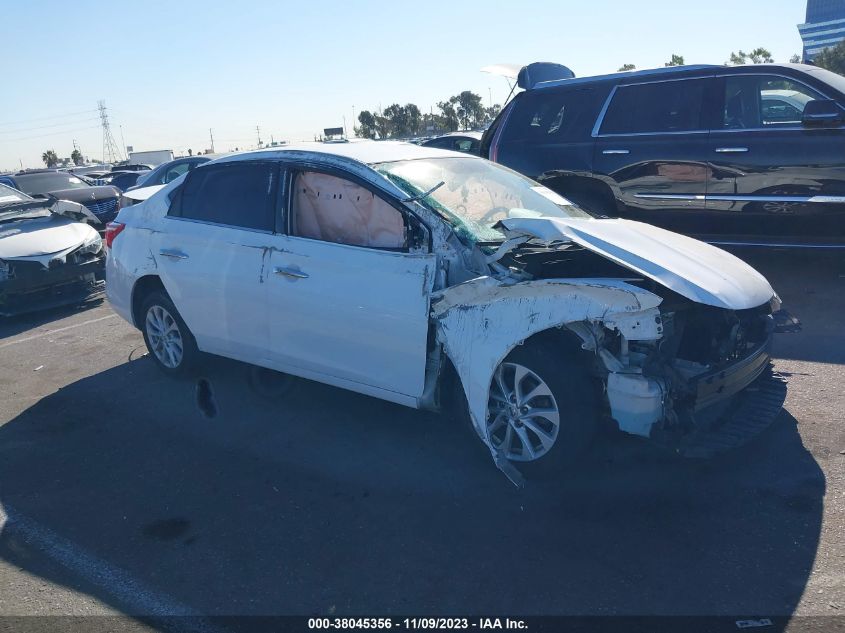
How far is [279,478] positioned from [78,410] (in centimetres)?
221

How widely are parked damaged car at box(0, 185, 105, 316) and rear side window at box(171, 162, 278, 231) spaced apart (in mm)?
3476

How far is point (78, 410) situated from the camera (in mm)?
5383

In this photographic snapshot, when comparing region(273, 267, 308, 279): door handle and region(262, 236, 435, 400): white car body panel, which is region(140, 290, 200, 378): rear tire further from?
region(273, 267, 308, 279): door handle

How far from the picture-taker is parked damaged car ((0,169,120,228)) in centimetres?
1534

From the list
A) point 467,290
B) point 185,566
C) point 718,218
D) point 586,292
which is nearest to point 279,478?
point 185,566

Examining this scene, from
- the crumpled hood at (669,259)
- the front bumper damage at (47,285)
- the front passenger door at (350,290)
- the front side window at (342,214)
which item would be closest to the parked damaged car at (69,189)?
the front bumper damage at (47,285)

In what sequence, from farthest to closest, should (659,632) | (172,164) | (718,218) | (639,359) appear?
1. (172,164)
2. (718,218)
3. (639,359)
4. (659,632)

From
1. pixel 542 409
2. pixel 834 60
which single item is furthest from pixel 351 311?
pixel 834 60

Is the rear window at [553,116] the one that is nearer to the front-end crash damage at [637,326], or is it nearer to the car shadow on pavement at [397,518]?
the front-end crash damage at [637,326]

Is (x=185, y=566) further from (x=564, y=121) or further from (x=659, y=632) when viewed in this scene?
(x=564, y=121)

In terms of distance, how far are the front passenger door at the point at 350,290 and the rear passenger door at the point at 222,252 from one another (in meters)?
0.20

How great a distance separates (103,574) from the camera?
3285mm

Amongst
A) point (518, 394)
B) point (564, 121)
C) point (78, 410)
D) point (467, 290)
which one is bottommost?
point (78, 410)

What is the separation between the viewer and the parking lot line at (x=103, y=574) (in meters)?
2.95
